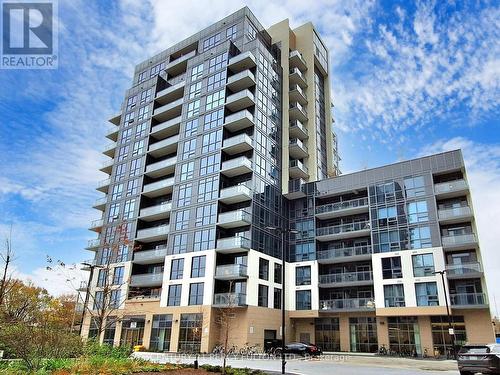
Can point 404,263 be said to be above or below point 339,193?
below

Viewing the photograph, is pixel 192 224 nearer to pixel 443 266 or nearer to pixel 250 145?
pixel 250 145

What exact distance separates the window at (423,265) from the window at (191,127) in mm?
Answer: 30081

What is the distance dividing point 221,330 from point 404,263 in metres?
20.2

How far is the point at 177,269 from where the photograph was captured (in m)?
45.3

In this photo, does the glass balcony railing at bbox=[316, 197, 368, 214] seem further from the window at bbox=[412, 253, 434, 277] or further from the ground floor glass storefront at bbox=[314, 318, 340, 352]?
the ground floor glass storefront at bbox=[314, 318, 340, 352]

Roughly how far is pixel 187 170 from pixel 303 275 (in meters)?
19.1

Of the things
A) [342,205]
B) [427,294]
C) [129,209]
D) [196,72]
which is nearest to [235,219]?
[342,205]

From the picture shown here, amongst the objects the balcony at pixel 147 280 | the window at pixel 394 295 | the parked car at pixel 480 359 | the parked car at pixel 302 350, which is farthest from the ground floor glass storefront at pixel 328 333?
the parked car at pixel 480 359

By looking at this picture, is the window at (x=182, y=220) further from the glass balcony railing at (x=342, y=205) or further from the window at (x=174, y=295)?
the glass balcony railing at (x=342, y=205)

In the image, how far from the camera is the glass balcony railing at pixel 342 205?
156ft

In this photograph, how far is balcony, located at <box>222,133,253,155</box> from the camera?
153 ft

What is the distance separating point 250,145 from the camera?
155ft

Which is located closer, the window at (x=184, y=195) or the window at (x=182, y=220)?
the window at (x=182, y=220)

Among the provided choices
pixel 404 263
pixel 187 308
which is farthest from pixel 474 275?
pixel 187 308
